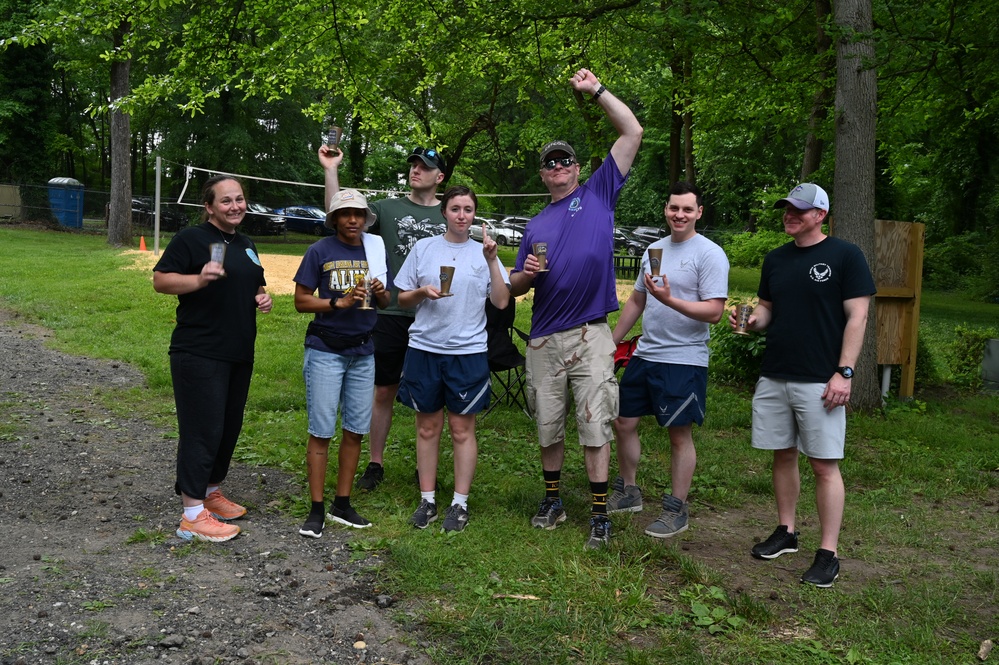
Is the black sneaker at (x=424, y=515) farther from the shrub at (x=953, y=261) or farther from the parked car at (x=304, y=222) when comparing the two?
the parked car at (x=304, y=222)

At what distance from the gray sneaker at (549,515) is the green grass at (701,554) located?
8 centimetres

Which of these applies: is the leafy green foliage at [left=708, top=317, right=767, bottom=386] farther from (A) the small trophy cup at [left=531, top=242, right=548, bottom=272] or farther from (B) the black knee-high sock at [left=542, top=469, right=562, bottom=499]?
(A) the small trophy cup at [left=531, top=242, right=548, bottom=272]

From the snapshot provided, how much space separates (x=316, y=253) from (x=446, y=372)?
3.05 ft

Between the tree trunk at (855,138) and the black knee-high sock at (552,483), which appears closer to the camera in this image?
the black knee-high sock at (552,483)

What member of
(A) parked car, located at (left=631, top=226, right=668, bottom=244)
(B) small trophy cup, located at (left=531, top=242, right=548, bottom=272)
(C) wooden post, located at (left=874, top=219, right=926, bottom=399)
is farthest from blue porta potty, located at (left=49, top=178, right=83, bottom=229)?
(B) small trophy cup, located at (left=531, top=242, right=548, bottom=272)

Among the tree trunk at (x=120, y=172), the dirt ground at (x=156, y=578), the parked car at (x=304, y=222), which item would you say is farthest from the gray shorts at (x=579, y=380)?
the parked car at (x=304, y=222)

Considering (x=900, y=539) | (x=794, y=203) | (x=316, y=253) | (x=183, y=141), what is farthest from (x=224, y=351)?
(x=183, y=141)

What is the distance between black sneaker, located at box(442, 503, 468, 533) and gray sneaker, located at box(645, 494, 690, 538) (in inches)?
39.2

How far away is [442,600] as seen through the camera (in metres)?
3.93

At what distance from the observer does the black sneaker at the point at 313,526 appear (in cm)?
466

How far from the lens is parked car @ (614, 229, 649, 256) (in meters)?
31.9

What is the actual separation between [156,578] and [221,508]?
0.94 m

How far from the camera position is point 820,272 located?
14.0 ft

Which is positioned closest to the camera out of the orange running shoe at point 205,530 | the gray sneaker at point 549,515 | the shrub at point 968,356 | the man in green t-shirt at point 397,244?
the orange running shoe at point 205,530
